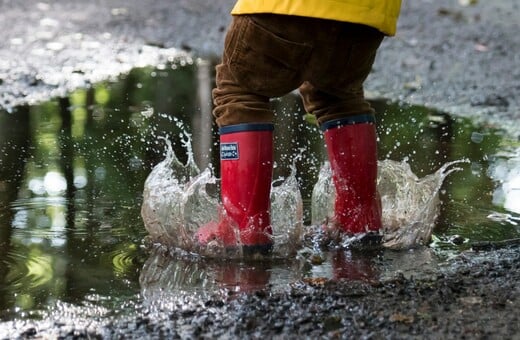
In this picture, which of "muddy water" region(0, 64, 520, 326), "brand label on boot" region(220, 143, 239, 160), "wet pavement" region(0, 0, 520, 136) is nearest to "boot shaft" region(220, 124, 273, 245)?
"brand label on boot" region(220, 143, 239, 160)

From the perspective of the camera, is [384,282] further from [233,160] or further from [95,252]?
[95,252]

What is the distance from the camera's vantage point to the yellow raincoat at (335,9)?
3105mm

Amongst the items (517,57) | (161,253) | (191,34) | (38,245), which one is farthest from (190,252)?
(191,34)

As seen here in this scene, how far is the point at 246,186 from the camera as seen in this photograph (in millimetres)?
3309

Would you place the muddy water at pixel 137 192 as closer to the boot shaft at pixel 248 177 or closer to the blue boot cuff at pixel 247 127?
the boot shaft at pixel 248 177

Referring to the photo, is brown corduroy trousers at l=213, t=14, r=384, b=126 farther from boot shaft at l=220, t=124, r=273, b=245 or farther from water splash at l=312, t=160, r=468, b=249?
water splash at l=312, t=160, r=468, b=249

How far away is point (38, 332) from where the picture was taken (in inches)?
104

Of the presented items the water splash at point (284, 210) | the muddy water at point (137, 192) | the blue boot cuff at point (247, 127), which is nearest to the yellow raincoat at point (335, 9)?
the blue boot cuff at point (247, 127)

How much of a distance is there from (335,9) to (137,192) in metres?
1.47

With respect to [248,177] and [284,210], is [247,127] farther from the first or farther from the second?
[284,210]

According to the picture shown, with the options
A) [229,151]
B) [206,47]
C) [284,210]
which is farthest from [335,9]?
[206,47]

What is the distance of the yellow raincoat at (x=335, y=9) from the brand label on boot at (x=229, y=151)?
→ 0.45 meters

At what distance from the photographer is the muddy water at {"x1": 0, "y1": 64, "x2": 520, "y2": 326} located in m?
3.12

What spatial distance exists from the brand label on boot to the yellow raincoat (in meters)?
0.45
